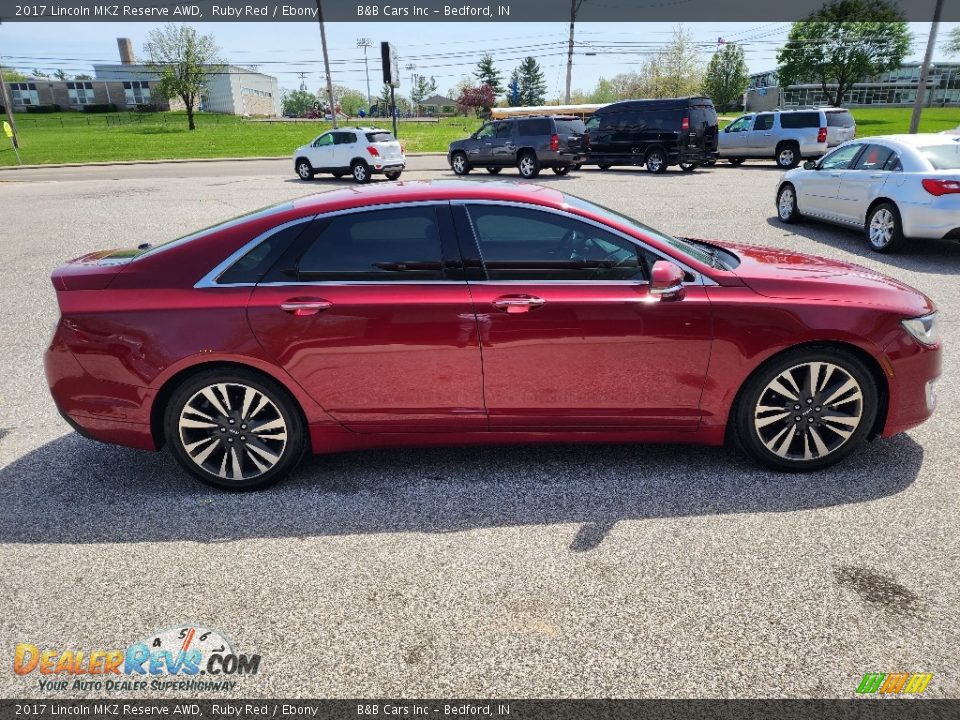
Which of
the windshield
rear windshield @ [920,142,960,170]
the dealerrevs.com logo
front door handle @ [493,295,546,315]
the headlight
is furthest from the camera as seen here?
rear windshield @ [920,142,960,170]

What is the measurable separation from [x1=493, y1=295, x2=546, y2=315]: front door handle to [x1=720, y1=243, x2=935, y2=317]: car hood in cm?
111

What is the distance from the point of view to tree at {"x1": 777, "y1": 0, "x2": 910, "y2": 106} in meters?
57.3

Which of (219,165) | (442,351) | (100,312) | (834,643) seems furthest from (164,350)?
(219,165)

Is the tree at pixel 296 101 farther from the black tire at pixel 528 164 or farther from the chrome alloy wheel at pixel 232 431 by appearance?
the chrome alloy wheel at pixel 232 431

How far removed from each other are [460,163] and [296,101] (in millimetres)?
164705

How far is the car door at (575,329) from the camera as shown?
3.42 m

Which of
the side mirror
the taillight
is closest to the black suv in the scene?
the taillight

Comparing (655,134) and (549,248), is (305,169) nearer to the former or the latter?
(655,134)

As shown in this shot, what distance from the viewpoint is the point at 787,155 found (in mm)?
22719

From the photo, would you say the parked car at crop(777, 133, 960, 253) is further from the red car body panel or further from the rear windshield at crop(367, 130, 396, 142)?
Answer: the rear windshield at crop(367, 130, 396, 142)

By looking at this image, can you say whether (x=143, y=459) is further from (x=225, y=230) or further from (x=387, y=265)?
(x=387, y=265)

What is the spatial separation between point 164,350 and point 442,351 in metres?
1.41

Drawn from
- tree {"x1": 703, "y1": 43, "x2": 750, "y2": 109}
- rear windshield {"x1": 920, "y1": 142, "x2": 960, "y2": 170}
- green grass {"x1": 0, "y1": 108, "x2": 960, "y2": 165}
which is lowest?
green grass {"x1": 0, "y1": 108, "x2": 960, "y2": 165}

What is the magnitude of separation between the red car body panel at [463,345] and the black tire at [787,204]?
28.1 ft
